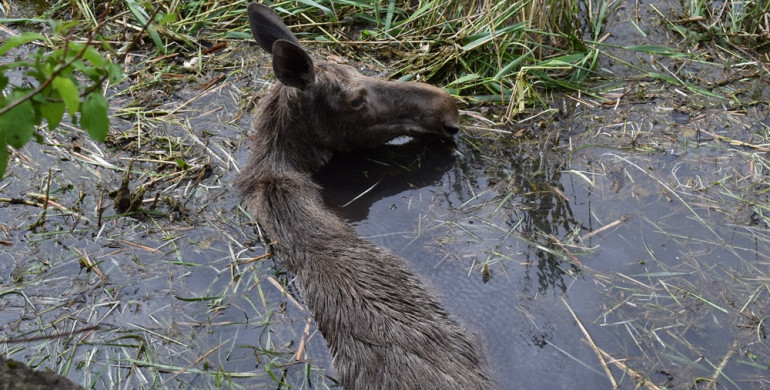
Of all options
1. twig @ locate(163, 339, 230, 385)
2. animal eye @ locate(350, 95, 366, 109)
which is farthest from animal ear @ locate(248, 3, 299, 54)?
twig @ locate(163, 339, 230, 385)

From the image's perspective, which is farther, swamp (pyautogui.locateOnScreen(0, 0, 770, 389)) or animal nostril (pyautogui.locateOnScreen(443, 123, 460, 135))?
animal nostril (pyautogui.locateOnScreen(443, 123, 460, 135))

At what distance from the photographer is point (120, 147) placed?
6.45 meters

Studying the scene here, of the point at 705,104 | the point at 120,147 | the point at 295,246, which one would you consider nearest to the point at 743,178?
the point at 705,104

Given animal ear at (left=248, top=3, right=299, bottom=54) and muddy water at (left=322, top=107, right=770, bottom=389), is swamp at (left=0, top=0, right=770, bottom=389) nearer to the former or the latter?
muddy water at (left=322, top=107, right=770, bottom=389)

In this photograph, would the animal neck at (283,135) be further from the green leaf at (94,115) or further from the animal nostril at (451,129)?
the green leaf at (94,115)

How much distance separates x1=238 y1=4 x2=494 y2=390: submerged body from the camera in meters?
4.36

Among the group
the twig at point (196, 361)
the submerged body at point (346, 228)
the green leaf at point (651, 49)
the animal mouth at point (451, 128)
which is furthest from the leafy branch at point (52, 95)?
the green leaf at point (651, 49)

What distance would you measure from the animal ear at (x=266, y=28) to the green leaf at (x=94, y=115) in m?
3.61

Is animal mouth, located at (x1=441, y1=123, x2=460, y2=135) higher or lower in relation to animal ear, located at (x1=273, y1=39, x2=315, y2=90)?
lower

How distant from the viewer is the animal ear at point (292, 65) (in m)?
5.57

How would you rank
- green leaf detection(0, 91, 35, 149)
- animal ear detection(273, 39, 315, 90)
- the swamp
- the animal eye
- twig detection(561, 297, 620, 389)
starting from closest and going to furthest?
green leaf detection(0, 91, 35, 149)
twig detection(561, 297, 620, 389)
the swamp
animal ear detection(273, 39, 315, 90)
the animal eye

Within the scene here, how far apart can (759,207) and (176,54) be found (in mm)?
5314

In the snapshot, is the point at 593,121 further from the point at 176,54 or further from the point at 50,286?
the point at 50,286

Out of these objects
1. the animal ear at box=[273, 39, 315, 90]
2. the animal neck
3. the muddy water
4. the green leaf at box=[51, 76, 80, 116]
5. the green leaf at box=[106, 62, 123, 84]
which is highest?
the green leaf at box=[51, 76, 80, 116]
